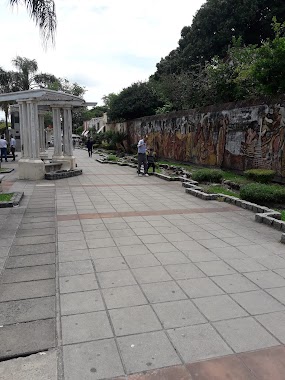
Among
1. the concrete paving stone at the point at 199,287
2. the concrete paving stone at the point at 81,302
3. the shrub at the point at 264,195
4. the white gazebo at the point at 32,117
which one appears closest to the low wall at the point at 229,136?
the shrub at the point at 264,195

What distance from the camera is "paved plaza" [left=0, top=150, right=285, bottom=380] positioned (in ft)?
8.64

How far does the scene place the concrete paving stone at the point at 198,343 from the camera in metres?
2.74

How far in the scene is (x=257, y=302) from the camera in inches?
143

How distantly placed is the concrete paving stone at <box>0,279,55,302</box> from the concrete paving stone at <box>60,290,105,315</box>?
241 millimetres

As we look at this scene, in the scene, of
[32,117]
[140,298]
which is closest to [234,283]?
[140,298]

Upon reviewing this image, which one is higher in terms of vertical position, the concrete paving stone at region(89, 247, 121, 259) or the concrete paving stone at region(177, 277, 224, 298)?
the concrete paving stone at region(89, 247, 121, 259)

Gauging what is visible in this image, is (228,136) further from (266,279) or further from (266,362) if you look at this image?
(266,362)

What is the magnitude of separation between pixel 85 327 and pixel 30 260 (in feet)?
6.46

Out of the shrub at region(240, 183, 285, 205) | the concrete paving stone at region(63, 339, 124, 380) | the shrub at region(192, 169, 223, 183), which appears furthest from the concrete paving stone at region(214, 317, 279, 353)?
the shrub at region(192, 169, 223, 183)


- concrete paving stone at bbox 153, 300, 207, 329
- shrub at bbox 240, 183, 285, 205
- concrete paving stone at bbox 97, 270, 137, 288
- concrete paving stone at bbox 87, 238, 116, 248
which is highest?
shrub at bbox 240, 183, 285, 205

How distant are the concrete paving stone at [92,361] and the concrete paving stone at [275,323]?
1.45m

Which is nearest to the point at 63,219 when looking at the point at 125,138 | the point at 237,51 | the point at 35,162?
the point at 35,162

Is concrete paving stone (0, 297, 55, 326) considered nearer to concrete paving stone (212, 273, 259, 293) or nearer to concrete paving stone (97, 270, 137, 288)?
concrete paving stone (97, 270, 137, 288)

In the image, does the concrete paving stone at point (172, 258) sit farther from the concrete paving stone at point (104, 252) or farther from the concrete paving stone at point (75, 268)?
the concrete paving stone at point (75, 268)
